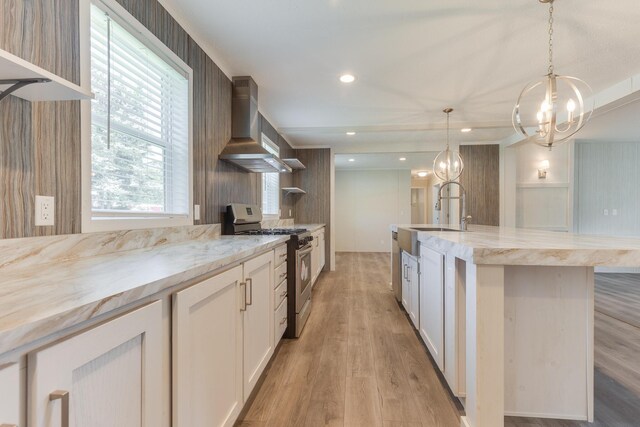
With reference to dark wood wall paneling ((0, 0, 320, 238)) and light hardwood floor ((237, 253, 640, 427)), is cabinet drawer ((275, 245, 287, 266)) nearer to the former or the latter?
light hardwood floor ((237, 253, 640, 427))

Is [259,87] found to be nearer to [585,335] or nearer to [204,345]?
[204,345]

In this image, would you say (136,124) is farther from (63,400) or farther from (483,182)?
(483,182)

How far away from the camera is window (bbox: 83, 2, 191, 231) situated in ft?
4.48

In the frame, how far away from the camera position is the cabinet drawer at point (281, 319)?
2.14m

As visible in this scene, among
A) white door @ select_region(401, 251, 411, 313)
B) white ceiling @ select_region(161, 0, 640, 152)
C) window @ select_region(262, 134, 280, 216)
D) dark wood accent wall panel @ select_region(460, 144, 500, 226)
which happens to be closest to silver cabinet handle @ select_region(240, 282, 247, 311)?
white ceiling @ select_region(161, 0, 640, 152)

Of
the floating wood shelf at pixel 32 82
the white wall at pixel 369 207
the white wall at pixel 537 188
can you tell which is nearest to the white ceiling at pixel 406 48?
the floating wood shelf at pixel 32 82

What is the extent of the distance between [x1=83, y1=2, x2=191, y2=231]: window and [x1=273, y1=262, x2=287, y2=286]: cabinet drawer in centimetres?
73

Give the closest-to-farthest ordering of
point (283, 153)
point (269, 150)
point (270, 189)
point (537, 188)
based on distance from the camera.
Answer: point (269, 150) → point (270, 189) → point (283, 153) → point (537, 188)

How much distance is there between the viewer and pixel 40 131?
3.50 feet

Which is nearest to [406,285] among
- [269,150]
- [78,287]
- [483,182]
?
[269,150]

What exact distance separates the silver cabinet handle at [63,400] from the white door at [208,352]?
1.18 feet

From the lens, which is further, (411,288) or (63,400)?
(411,288)

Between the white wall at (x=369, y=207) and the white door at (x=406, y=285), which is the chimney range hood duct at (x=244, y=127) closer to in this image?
the white door at (x=406, y=285)

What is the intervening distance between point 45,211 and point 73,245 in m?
0.17
